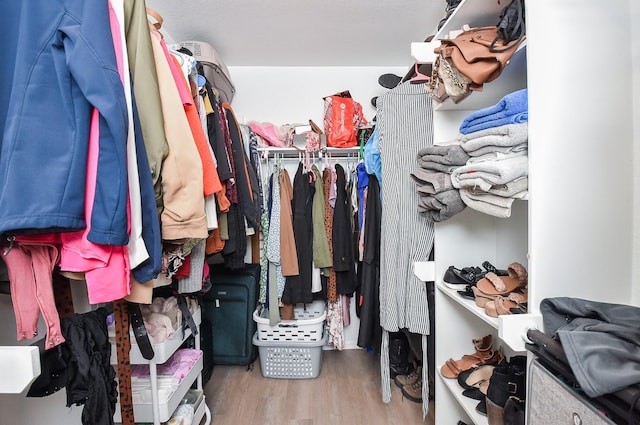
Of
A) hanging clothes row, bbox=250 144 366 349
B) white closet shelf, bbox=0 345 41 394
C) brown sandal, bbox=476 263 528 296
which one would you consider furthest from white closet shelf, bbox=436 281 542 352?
hanging clothes row, bbox=250 144 366 349

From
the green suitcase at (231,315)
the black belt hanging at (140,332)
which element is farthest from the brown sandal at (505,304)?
the green suitcase at (231,315)

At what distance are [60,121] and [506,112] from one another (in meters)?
1.01

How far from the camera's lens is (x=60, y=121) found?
0.58 m

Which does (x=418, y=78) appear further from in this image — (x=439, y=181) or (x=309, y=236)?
(x=309, y=236)

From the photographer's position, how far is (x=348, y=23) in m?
1.85

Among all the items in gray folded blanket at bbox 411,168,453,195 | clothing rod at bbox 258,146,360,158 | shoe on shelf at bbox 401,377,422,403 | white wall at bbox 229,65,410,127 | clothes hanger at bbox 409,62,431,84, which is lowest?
shoe on shelf at bbox 401,377,422,403

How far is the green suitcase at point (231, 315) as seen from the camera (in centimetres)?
212

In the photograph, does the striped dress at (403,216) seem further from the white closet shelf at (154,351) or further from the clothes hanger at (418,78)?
the white closet shelf at (154,351)

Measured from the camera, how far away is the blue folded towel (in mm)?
762

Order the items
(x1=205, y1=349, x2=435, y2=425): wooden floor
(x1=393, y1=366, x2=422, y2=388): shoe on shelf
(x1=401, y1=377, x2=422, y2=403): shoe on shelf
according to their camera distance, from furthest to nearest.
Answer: (x1=393, y1=366, x2=422, y2=388): shoe on shelf, (x1=401, y1=377, x2=422, y2=403): shoe on shelf, (x1=205, y1=349, x2=435, y2=425): wooden floor

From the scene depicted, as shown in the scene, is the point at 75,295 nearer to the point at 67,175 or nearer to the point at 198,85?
the point at 67,175

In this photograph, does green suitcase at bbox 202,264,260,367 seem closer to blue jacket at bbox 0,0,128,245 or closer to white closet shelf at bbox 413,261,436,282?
white closet shelf at bbox 413,261,436,282

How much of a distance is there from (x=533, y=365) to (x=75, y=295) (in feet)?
4.03

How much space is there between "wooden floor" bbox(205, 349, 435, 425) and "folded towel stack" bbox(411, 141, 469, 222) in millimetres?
1218
